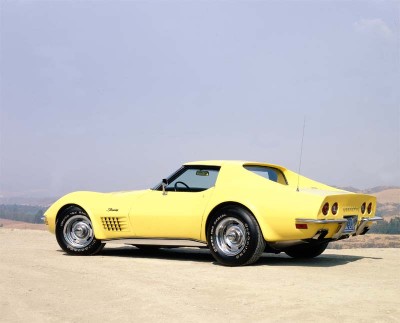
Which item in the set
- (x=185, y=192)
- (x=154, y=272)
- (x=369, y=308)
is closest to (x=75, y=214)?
(x=185, y=192)

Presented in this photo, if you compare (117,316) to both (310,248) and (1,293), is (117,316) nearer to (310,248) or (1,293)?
(1,293)

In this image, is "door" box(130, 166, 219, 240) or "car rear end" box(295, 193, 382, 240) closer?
"car rear end" box(295, 193, 382, 240)

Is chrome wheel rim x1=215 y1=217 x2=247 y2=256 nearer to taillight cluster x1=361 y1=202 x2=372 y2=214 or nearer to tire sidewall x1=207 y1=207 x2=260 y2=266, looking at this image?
tire sidewall x1=207 y1=207 x2=260 y2=266

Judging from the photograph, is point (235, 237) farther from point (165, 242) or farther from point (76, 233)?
point (76, 233)

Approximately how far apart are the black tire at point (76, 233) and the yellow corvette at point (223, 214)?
0.02 metres

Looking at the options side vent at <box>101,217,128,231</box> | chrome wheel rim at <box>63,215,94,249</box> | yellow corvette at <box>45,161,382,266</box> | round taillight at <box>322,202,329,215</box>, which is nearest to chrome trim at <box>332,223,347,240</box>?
yellow corvette at <box>45,161,382,266</box>

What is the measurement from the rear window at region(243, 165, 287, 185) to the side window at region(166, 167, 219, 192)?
1.89 feet

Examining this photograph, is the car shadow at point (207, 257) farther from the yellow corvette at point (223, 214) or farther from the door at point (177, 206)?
the door at point (177, 206)

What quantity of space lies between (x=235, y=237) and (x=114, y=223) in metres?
2.24

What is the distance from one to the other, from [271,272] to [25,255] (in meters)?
4.09

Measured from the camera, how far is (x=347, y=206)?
9516 millimetres

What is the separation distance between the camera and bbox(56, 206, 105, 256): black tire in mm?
10953

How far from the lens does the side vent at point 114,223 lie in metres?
10.6

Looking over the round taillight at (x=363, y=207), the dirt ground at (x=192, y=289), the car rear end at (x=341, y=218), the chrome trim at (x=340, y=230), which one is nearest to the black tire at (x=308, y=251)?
the dirt ground at (x=192, y=289)
